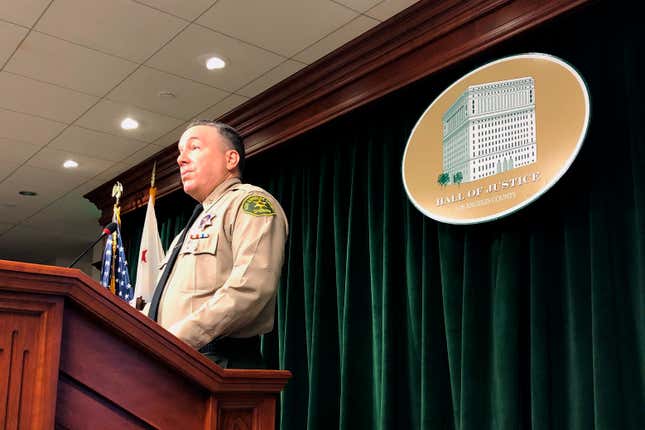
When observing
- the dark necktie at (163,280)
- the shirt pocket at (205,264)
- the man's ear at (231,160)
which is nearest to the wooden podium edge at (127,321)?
the shirt pocket at (205,264)

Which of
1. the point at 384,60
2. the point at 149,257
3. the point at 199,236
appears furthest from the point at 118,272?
the point at 199,236

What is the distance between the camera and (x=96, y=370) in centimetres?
100

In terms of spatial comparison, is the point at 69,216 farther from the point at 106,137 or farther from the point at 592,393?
the point at 592,393

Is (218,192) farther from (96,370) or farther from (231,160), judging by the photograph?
Result: (96,370)

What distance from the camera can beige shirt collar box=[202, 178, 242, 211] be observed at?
6.34 feet

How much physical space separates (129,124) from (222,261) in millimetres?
2749

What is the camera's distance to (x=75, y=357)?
3.20 ft

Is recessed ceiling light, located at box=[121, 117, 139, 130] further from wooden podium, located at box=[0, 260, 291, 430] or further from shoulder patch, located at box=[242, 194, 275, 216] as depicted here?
wooden podium, located at box=[0, 260, 291, 430]

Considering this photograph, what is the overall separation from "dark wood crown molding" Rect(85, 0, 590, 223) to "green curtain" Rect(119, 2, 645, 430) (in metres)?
0.08

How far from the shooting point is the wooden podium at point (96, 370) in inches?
35.6

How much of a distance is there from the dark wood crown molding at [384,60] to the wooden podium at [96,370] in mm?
1889

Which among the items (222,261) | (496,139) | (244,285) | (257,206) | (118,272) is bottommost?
(244,285)

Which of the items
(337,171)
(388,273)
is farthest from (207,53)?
(388,273)

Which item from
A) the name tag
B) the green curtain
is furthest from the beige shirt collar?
the green curtain
